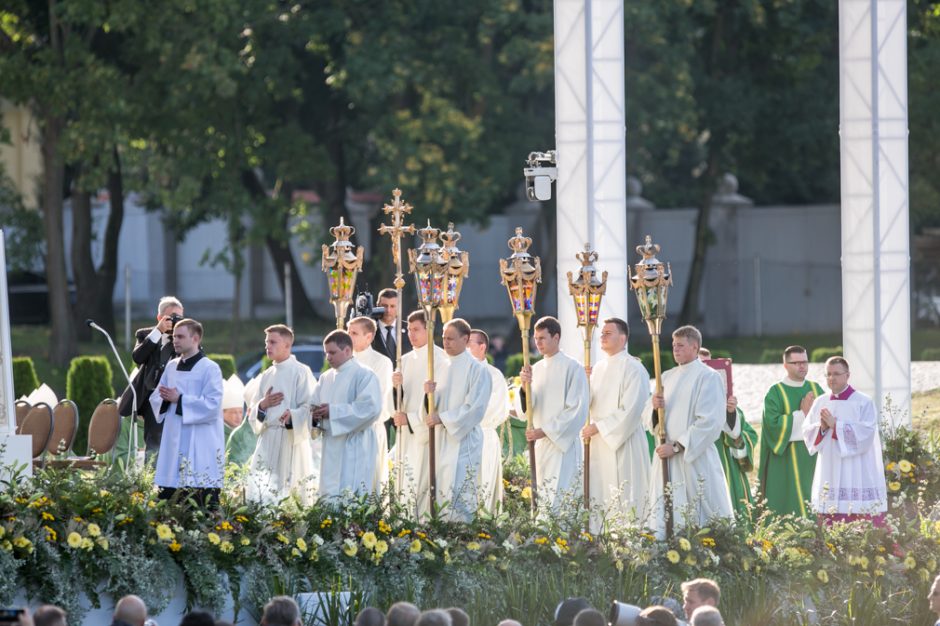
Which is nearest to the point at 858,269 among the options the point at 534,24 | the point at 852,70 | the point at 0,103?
the point at 852,70

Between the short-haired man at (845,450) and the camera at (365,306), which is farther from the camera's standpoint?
the camera at (365,306)

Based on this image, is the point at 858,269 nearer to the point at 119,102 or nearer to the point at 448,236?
the point at 448,236

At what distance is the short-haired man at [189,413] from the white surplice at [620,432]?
8.97 feet

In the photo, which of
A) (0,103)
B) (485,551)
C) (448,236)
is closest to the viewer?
(485,551)

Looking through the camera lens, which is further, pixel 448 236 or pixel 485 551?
pixel 448 236

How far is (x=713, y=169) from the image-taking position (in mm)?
34094

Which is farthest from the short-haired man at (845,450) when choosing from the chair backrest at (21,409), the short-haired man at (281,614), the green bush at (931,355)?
the green bush at (931,355)

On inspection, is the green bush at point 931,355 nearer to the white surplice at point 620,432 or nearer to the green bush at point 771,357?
the green bush at point 771,357

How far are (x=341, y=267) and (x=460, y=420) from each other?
1.53 metres

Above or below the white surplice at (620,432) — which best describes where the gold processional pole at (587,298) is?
above

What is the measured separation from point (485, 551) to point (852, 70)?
6.60 meters

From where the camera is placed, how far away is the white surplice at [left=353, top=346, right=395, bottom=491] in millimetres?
13328

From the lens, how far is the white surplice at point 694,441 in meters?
12.8

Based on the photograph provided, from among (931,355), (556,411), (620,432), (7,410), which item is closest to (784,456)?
(620,432)
